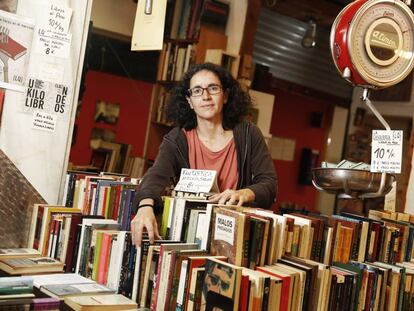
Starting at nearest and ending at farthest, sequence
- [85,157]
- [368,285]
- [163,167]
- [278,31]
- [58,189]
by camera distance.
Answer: [368,285] < [163,167] < [58,189] < [85,157] < [278,31]

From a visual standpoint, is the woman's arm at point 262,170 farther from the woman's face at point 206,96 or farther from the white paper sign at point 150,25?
the white paper sign at point 150,25

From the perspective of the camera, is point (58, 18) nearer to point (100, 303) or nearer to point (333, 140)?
point (100, 303)

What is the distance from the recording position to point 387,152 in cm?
197

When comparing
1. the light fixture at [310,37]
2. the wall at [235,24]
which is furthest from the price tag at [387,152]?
the light fixture at [310,37]

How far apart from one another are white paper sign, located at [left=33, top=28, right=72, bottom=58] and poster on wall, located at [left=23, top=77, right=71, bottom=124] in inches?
5.2

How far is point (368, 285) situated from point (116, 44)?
4003 millimetres

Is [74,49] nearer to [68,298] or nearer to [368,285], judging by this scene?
[68,298]

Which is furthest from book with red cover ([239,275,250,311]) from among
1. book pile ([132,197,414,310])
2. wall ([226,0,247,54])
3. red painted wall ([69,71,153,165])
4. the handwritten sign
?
red painted wall ([69,71,153,165])

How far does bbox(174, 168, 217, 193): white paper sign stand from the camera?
2.14 m

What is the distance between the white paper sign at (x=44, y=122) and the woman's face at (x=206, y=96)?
633mm

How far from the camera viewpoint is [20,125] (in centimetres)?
233

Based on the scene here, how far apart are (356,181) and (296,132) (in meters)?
5.82

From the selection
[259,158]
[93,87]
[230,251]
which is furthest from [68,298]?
[93,87]

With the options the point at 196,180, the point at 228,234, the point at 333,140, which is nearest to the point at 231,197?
the point at 196,180
